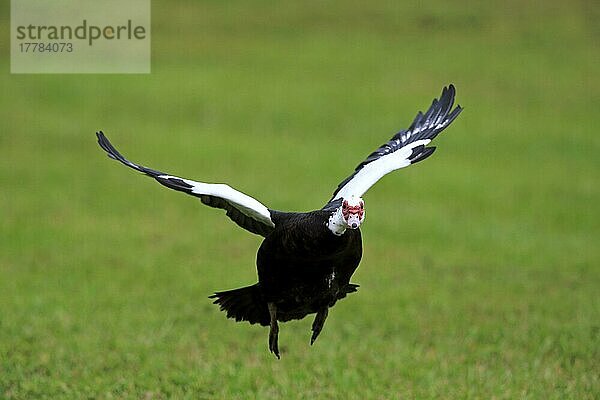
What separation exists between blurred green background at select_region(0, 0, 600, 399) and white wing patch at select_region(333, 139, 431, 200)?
148 centimetres

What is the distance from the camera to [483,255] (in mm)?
9234

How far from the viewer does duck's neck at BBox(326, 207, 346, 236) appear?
13.4 feet

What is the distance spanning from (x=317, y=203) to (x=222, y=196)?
6.29m

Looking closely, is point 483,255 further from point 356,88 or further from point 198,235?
point 356,88

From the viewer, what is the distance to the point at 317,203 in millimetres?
10688

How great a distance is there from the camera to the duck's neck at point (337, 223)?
4.07 metres

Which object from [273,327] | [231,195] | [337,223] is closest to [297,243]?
[337,223]

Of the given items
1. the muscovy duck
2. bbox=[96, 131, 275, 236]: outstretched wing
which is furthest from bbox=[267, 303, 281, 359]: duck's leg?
bbox=[96, 131, 275, 236]: outstretched wing

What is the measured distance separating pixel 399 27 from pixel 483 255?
40.2ft

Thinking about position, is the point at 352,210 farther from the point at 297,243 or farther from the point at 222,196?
the point at 222,196

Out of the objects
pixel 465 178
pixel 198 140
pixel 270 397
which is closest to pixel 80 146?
pixel 198 140

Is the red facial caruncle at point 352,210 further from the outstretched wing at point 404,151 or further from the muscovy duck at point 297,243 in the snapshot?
the outstretched wing at point 404,151

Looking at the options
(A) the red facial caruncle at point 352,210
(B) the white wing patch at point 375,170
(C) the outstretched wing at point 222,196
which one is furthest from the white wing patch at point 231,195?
(A) the red facial caruncle at point 352,210

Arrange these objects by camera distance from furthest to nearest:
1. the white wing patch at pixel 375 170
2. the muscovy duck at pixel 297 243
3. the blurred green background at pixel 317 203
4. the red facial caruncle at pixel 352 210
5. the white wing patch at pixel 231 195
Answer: the blurred green background at pixel 317 203
the white wing patch at pixel 375 170
the white wing patch at pixel 231 195
the muscovy duck at pixel 297 243
the red facial caruncle at pixel 352 210
